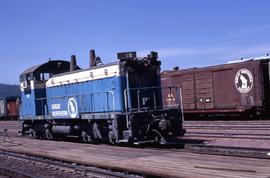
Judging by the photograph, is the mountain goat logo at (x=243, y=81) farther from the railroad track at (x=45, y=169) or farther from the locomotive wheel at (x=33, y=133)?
the railroad track at (x=45, y=169)

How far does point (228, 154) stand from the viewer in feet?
35.8

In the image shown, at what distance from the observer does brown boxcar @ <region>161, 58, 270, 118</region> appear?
905 inches

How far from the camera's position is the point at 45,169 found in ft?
36.0

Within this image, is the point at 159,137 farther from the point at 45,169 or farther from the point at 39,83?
the point at 39,83

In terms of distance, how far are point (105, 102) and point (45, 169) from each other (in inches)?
182

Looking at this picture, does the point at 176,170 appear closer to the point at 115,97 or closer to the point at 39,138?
the point at 115,97

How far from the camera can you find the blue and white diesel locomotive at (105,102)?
44.8ft

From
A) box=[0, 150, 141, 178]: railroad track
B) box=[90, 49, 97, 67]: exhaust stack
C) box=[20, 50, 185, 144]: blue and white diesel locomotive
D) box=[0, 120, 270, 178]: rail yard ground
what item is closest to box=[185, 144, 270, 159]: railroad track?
box=[0, 120, 270, 178]: rail yard ground

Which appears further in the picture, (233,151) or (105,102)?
(105,102)

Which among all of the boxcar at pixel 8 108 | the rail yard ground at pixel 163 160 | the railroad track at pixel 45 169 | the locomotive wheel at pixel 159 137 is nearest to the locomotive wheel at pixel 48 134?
the rail yard ground at pixel 163 160

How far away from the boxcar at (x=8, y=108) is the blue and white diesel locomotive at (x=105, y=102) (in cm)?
2727

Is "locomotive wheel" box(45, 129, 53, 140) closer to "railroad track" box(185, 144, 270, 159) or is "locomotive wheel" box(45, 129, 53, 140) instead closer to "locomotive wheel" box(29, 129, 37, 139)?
"locomotive wheel" box(29, 129, 37, 139)

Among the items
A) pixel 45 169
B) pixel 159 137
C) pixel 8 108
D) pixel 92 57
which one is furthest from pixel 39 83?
pixel 8 108

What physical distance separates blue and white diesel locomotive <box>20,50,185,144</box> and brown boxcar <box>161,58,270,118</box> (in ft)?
21.3
